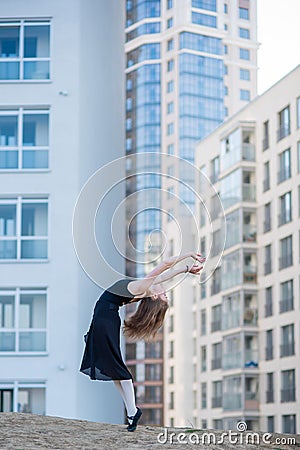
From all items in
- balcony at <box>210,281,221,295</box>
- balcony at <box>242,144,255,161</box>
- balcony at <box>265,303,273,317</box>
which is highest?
balcony at <box>242,144,255,161</box>

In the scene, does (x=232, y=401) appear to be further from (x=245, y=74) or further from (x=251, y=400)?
(x=245, y=74)

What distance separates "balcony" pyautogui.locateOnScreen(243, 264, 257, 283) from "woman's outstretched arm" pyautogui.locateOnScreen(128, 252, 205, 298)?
1431 inches

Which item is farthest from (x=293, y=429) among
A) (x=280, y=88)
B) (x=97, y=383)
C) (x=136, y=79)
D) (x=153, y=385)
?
(x=136, y=79)

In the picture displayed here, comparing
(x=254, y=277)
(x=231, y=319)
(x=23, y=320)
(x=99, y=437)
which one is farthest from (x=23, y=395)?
(x=231, y=319)

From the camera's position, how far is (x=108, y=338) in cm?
895

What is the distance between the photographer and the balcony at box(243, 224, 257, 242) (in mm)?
45531

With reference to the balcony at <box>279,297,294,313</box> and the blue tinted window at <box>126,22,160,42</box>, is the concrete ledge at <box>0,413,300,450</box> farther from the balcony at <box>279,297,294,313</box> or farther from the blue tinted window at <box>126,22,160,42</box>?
the blue tinted window at <box>126,22,160,42</box>

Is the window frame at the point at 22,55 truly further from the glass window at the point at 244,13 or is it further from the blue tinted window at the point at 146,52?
the blue tinted window at the point at 146,52

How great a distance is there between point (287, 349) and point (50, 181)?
20.2 m

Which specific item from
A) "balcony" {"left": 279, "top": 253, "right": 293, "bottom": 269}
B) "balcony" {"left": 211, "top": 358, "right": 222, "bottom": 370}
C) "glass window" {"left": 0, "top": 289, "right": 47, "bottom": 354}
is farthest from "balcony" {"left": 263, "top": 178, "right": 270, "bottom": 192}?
"glass window" {"left": 0, "top": 289, "right": 47, "bottom": 354}

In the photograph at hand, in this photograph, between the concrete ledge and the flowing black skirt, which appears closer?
the concrete ledge

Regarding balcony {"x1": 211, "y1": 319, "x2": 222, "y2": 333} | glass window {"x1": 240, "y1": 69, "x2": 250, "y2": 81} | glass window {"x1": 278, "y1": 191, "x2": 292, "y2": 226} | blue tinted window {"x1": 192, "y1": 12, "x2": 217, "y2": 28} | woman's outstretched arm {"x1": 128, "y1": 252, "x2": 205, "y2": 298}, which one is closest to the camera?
woman's outstretched arm {"x1": 128, "y1": 252, "x2": 205, "y2": 298}

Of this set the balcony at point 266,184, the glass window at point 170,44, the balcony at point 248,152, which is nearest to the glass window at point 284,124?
the balcony at point 266,184

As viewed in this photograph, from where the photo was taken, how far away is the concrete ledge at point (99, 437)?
827cm
